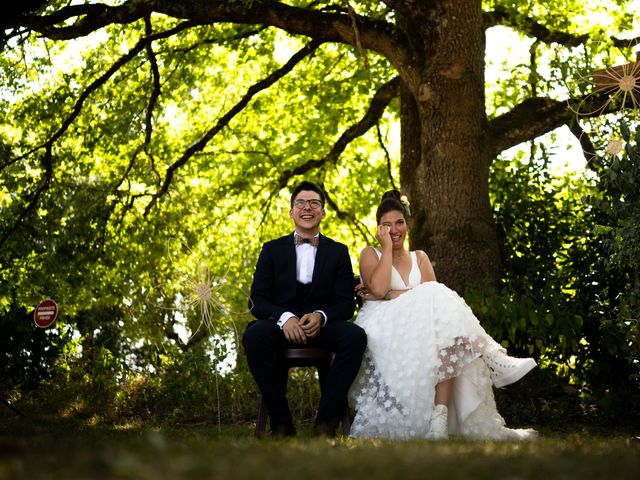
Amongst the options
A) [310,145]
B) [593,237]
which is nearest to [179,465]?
[593,237]

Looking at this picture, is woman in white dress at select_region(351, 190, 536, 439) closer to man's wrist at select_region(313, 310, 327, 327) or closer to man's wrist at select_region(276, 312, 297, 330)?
man's wrist at select_region(313, 310, 327, 327)

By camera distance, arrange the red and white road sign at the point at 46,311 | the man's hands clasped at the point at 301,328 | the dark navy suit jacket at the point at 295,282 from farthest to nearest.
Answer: the red and white road sign at the point at 46,311 → the dark navy suit jacket at the point at 295,282 → the man's hands clasped at the point at 301,328

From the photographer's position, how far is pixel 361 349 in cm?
571

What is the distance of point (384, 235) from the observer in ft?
20.6

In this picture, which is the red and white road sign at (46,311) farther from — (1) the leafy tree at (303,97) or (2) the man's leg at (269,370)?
(2) the man's leg at (269,370)

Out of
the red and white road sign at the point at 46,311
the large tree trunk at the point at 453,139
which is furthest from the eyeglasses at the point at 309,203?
the red and white road sign at the point at 46,311

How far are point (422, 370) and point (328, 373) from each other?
2.02ft

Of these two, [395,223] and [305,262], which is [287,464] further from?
[395,223]

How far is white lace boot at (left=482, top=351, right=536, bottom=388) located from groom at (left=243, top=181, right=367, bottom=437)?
2.85 feet

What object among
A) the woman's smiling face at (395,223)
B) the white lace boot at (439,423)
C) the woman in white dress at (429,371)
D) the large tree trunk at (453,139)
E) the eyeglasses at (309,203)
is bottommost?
the white lace boot at (439,423)

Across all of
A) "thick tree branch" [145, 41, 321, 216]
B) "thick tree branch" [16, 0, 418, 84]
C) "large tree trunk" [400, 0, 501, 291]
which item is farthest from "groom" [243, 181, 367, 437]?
"thick tree branch" [145, 41, 321, 216]

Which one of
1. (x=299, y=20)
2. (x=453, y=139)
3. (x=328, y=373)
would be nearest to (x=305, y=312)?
(x=328, y=373)

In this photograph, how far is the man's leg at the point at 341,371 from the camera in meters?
5.61

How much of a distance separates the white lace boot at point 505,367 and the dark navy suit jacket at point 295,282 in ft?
3.30
